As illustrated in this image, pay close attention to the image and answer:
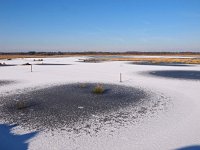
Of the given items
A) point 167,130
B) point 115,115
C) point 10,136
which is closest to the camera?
point 10,136

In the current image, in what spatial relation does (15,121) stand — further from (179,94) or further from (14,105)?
(179,94)

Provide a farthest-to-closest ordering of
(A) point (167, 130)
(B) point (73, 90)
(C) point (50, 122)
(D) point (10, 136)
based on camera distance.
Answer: (B) point (73, 90) → (C) point (50, 122) → (A) point (167, 130) → (D) point (10, 136)

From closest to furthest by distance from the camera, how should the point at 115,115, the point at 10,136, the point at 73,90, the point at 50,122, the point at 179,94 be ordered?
the point at 10,136 → the point at 50,122 → the point at 115,115 → the point at 179,94 → the point at 73,90

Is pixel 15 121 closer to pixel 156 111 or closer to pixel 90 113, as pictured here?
pixel 90 113

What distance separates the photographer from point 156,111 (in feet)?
32.9

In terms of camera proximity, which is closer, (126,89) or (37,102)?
(37,102)

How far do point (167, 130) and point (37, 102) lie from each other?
21.4 ft

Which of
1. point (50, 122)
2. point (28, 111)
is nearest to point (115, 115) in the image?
point (50, 122)

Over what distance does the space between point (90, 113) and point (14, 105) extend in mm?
3667

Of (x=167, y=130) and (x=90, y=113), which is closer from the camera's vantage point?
(x=167, y=130)

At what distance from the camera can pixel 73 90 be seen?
1519 cm

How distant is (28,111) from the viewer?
996cm

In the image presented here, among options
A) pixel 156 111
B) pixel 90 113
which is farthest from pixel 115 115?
Answer: pixel 156 111

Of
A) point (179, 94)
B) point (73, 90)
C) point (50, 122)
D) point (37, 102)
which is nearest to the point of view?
point (50, 122)
